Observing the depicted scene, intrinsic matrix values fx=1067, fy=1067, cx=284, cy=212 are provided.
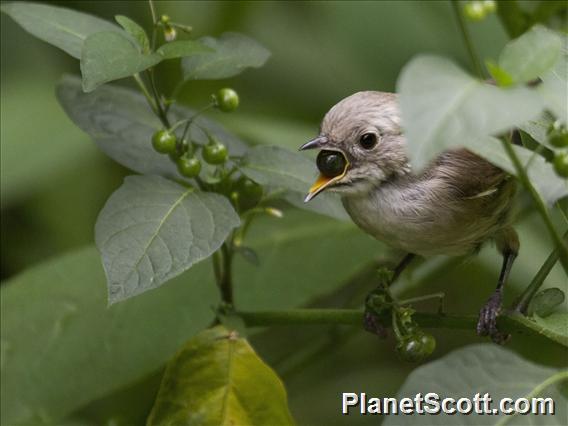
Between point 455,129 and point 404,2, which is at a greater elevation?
point 455,129

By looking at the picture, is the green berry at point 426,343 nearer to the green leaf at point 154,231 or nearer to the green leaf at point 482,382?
the green leaf at point 482,382

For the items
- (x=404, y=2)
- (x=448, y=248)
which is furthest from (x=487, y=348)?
(x=404, y=2)

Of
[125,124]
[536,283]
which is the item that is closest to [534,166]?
[536,283]

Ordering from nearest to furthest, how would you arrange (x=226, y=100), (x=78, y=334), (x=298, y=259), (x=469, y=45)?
(x=469, y=45)
(x=226, y=100)
(x=78, y=334)
(x=298, y=259)

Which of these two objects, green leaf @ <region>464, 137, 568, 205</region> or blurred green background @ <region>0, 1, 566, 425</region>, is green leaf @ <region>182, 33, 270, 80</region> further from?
blurred green background @ <region>0, 1, 566, 425</region>

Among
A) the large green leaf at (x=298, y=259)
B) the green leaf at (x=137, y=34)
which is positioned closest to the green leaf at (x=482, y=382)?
the green leaf at (x=137, y=34)

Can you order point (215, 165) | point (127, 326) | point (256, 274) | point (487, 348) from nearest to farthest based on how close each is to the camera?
point (487, 348) → point (215, 165) → point (127, 326) → point (256, 274)

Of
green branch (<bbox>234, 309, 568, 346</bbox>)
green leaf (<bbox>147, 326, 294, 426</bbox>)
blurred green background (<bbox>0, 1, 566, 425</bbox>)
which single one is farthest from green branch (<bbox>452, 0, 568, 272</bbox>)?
blurred green background (<bbox>0, 1, 566, 425</bbox>)

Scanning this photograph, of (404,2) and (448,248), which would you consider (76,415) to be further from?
(404,2)

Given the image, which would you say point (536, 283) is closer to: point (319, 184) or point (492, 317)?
point (492, 317)
